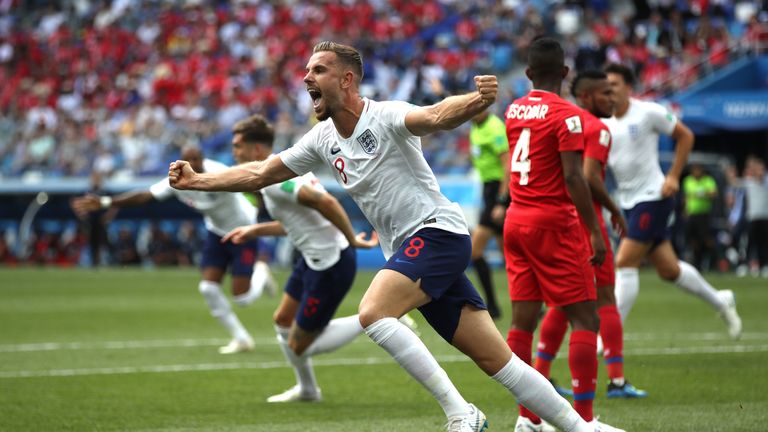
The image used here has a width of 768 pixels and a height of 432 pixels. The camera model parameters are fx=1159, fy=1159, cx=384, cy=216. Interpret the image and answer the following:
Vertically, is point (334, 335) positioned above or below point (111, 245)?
above

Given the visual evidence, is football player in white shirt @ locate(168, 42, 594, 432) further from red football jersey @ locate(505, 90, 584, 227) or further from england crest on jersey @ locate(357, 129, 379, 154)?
red football jersey @ locate(505, 90, 584, 227)

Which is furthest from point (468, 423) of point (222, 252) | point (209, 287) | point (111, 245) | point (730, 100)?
point (111, 245)

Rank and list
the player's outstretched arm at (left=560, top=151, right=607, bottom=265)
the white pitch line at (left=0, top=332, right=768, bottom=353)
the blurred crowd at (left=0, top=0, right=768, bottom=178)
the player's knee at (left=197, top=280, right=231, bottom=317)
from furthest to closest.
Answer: the blurred crowd at (left=0, top=0, right=768, bottom=178)
the player's knee at (left=197, top=280, right=231, bottom=317)
the white pitch line at (left=0, top=332, right=768, bottom=353)
the player's outstretched arm at (left=560, top=151, right=607, bottom=265)

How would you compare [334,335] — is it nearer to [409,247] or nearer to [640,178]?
[409,247]

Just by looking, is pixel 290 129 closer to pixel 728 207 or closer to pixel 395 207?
pixel 728 207

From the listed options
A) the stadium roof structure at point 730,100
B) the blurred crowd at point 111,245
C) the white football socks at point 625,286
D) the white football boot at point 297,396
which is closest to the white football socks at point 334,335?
the white football boot at point 297,396

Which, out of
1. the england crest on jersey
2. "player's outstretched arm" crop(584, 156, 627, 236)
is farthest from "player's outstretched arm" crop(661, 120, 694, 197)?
the england crest on jersey

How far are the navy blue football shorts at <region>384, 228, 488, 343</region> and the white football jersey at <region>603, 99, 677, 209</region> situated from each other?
4377 mm

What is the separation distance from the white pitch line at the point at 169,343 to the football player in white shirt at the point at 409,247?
668 centimetres

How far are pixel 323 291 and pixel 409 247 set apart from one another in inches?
112

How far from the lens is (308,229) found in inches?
363

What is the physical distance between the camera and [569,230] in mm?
7070

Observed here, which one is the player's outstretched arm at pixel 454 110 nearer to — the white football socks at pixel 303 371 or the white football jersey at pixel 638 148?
the white football socks at pixel 303 371

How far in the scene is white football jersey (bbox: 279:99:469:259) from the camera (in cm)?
611
